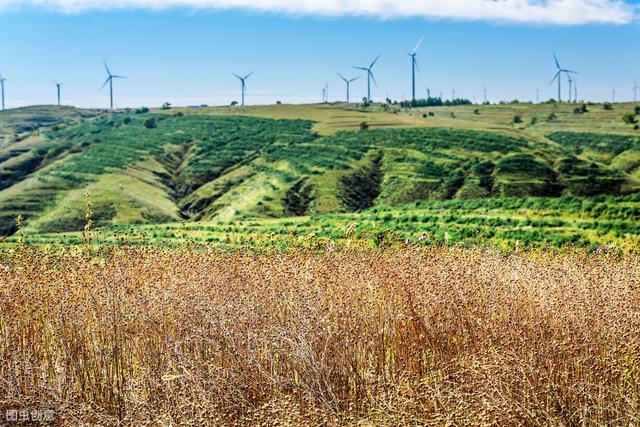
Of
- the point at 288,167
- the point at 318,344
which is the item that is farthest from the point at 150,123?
the point at 318,344

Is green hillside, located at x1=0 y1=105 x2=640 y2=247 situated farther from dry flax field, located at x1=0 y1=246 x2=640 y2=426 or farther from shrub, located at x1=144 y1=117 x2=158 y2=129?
dry flax field, located at x1=0 y1=246 x2=640 y2=426

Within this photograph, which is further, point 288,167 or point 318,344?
point 288,167

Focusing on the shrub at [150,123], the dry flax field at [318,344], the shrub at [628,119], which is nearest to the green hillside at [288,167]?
the shrub at [150,123]

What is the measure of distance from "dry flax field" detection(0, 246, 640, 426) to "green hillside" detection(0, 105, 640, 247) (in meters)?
52.4

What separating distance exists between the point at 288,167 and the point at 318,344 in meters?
90.5

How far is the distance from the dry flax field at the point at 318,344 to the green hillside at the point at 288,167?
172 ft

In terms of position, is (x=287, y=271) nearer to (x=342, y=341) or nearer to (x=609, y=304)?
(x=342, y=341)

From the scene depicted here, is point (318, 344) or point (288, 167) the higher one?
point (288, 167)

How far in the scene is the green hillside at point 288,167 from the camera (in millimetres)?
85750

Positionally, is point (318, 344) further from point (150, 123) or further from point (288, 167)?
point (150, 123)

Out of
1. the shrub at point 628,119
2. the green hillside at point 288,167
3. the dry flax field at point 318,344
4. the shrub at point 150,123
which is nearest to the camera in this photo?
the dry flax field at point 318,344

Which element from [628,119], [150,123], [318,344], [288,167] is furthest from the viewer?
[150,123]

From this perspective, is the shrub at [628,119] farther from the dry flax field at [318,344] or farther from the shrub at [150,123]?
the dry flax field at [318,344]

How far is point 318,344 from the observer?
10727 millimetres
